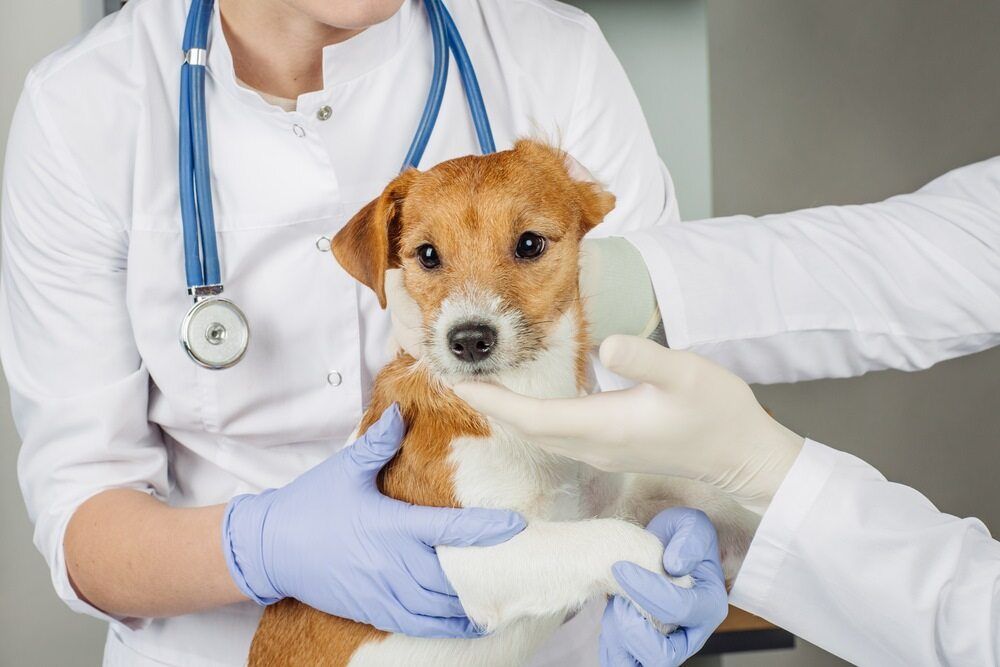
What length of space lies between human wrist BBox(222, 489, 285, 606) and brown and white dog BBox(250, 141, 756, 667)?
0.05m

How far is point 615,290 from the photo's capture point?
4.15ft

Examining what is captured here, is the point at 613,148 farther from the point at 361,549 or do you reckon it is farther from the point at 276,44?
the point at 361,549

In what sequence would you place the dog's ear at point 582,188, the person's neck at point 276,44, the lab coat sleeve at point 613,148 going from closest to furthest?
1. the dog's ear at point 582,188
2. the person's neck at point 276,44
3. the lab coat sleeve at point 613,148

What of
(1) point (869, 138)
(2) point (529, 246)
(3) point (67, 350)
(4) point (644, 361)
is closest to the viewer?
(4) point (644, 361)

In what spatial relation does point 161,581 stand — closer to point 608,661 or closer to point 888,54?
point 608,661

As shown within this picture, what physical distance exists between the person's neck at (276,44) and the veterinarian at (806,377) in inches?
21.8

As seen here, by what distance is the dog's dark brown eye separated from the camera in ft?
3.53

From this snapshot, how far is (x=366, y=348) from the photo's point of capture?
1420 millimetres

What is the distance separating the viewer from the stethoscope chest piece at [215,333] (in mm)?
1227

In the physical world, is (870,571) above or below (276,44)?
below

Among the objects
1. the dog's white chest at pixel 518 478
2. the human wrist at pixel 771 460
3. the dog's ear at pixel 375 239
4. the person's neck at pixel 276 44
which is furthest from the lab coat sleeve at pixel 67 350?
the human wrist at pixel 771 460

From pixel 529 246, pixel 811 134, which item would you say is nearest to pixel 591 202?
pixel 529 246

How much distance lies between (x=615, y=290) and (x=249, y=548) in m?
0.59

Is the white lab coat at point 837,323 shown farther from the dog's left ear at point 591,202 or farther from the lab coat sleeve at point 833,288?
the dog's left ear at point 591,202
